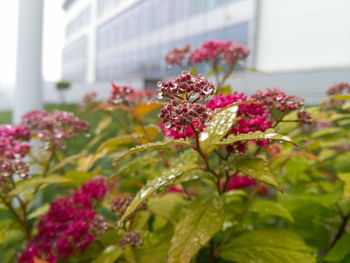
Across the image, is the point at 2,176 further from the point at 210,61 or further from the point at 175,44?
the point at 175,44

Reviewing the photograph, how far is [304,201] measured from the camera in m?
0.96

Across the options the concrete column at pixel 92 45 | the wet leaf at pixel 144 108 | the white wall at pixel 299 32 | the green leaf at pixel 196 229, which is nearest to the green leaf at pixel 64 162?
the wet leaf at pixel 144 108

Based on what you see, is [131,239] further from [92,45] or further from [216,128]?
[92,45]

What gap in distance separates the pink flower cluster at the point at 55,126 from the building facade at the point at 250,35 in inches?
31.5

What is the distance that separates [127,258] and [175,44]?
10012 millimetres

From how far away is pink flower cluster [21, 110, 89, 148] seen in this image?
0.90m

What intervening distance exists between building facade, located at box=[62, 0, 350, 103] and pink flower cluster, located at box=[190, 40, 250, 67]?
0.28 metres

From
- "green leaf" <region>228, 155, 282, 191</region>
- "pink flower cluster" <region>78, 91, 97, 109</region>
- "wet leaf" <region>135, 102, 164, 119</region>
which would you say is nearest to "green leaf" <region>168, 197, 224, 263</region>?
"green leaf" <region>228, 155, 282, 191</region>

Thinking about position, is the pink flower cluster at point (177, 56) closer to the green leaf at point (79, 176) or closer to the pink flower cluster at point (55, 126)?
the pink flower cluster at point (55, 126)

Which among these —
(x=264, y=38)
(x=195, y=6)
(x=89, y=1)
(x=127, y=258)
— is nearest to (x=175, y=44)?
(x=195, y=6)

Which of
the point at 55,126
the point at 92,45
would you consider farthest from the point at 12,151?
the point at 92,45

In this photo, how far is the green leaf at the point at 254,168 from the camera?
471mm

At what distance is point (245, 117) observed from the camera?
641 mm

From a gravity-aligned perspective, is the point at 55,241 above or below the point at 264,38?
below
